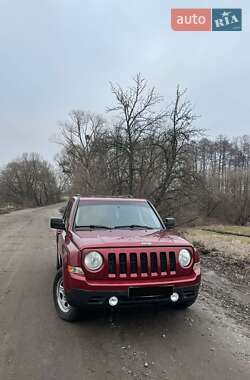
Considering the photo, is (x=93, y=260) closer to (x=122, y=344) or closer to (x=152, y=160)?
(x=122, y=344)

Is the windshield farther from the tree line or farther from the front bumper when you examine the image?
the tree line

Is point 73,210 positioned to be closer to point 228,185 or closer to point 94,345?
point 94,345

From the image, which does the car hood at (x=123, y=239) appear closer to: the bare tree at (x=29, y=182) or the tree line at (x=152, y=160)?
the tree line at (x=152, y=160)

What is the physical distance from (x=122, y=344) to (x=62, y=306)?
1217 millimetres

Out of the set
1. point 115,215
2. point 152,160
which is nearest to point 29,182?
point 152,160

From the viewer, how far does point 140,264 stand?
408 centimetres

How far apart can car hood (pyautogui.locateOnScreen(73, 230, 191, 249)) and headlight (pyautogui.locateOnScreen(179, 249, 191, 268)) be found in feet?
0.31

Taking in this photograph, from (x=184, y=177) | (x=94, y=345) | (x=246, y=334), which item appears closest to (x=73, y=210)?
(x=94, y=345)

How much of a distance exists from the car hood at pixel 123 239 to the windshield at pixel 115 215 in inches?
16.6

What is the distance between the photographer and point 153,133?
25.4m

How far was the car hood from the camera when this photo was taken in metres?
4.18

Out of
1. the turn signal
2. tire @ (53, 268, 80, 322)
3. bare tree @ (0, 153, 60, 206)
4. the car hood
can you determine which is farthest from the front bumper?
bare tree @ (0, 153, 60, 206)

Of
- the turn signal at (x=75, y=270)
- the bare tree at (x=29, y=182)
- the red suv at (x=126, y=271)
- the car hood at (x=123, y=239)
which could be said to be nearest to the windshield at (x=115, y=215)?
the car hood at (x=123, y=239)

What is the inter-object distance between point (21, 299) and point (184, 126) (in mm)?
21013
